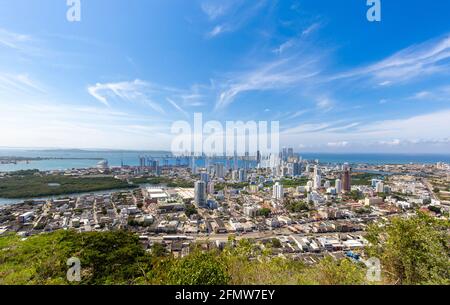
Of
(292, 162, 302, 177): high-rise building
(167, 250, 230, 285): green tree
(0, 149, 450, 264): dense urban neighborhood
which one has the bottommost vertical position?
(0, 149, 450, 264): dense urban neighborhood

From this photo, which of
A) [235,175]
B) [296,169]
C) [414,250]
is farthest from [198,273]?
[296,169]

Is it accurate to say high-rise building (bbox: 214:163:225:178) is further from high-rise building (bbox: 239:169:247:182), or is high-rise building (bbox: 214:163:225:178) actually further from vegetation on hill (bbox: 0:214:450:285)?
vegetation on hill (bbox: 0:214:450:285)

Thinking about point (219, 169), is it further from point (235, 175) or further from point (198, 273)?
point (198, 273)

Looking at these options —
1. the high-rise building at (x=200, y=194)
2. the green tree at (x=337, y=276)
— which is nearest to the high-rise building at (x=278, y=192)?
the high-rise building at (x=200, y=194)

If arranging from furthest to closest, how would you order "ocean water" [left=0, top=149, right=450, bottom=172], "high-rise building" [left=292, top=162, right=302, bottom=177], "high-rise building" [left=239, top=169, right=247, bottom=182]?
"ocean water" [left=0, top=149, right=450, bottom=172] → "high-rise building" [left=292, top=162, right=302, bottom=177] → "high-rise building" [left=239, top=169, right=247, bottom=182]

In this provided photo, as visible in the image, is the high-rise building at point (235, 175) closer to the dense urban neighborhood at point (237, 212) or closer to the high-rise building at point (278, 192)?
the dense urban neighborhood at point (237, 212)

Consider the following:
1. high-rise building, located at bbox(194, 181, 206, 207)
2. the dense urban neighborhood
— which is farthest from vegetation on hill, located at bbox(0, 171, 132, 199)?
high-rise building, located at bbox(194, 181, 206, 207)

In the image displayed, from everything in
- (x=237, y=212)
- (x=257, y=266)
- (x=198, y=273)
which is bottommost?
(x=237, y=212)

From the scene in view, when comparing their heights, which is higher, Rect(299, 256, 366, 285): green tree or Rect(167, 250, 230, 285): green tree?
Rect(167, 250, 230, 285): green tree

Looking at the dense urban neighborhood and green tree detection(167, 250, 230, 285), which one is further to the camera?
the dense urban neighborhood
